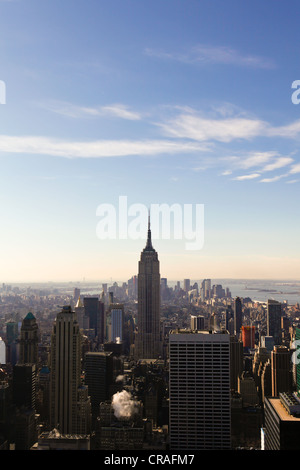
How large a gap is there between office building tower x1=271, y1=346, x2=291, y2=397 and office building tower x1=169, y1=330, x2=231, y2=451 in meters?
3.70

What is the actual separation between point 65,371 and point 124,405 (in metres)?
1.78

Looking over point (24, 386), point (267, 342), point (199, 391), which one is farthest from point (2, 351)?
point (267, 342)

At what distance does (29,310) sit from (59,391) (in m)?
2.89

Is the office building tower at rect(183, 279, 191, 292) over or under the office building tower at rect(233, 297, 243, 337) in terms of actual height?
over

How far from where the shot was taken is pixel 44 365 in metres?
12.5

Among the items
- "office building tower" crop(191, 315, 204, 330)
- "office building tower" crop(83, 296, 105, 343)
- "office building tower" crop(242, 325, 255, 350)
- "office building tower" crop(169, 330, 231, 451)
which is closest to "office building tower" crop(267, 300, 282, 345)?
"office building tower" crop(242, 325, 255, 350)

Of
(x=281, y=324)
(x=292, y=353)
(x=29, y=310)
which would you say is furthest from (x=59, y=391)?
(x=281, y=324)

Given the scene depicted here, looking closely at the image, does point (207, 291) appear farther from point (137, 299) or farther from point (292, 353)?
point (137, 299)

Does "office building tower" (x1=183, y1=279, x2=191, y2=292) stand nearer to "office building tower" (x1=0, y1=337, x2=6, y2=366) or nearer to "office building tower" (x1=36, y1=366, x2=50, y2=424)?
"office building tower" (x1=36, y1=366, x2=50, y2=424)

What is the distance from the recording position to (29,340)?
14086 millimetres

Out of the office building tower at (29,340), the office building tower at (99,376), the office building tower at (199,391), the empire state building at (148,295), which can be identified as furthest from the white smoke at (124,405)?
the empire state building at (148,295)

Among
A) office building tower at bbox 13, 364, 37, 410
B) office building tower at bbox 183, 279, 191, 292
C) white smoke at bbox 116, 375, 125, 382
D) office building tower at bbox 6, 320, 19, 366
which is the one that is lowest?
white smoke at bbox 116, 375, 125, 382

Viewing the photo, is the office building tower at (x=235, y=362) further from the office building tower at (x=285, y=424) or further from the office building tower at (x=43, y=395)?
the office building tower at (x=285, y=424)

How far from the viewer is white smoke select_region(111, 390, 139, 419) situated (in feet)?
33.5
